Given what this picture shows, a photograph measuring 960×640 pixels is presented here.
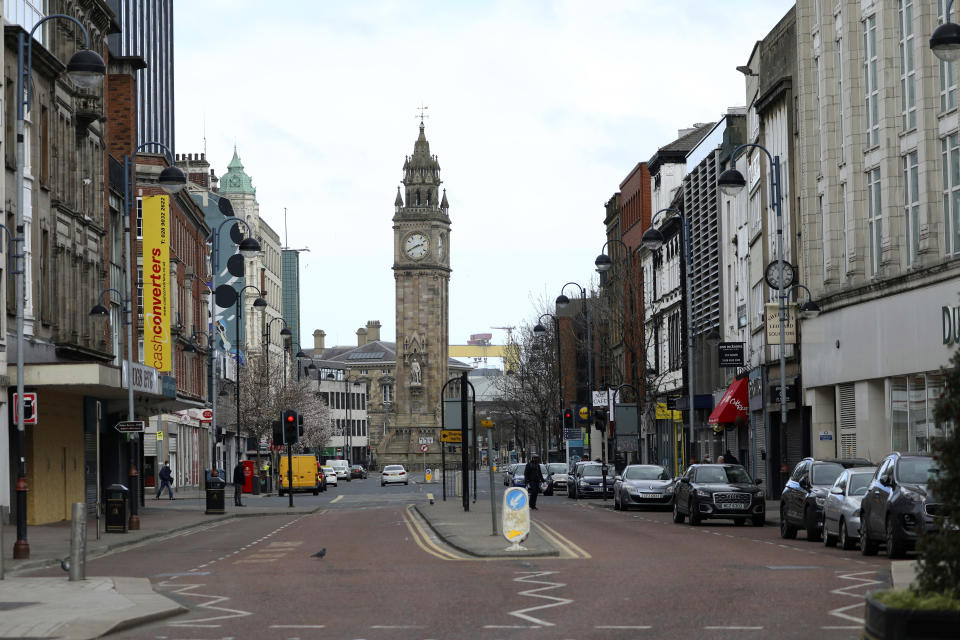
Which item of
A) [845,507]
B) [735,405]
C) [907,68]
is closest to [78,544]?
[845,507]

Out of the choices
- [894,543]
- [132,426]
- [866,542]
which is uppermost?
[132,426]

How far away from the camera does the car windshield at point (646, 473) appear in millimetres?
47156

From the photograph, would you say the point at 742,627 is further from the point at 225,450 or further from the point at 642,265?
the point at 225,450

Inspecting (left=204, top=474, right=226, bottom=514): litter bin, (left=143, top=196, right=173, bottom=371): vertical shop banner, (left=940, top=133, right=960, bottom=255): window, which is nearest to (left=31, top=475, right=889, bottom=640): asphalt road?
(left=940, top=133, right=960, bottom=255): window

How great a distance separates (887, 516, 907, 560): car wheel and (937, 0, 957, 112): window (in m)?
15.8

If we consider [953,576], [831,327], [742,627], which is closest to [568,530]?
[831,327]

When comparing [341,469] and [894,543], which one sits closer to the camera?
[894,543]

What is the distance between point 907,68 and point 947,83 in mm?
2553

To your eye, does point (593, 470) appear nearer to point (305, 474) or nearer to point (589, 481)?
point (589, 481)

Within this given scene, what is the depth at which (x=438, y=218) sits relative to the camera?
6791 inches

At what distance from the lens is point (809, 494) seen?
1157 inches

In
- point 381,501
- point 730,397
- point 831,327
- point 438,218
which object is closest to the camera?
point 831,327

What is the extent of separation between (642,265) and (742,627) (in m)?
74.5

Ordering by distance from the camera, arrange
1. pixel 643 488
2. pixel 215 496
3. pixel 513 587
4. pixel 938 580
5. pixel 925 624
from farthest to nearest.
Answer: pixel 215 496
pixel 643 488
pixel 513 587
pixel 938 580
pixel 925 624
